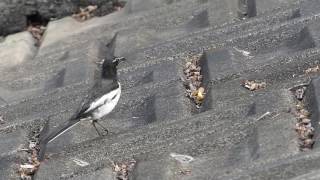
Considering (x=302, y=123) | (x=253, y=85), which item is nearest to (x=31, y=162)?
(x=253, y=85)

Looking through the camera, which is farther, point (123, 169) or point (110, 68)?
point (110, 68)

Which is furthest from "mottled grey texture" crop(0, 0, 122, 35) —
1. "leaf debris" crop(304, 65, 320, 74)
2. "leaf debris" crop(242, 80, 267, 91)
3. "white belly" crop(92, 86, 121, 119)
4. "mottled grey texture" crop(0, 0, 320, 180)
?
"leaf debris" crop(304, 65, 320, 74)

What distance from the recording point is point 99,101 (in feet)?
22.2

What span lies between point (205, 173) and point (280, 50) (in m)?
1.85

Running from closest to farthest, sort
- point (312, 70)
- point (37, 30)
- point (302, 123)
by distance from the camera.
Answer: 1. point (302, 123)
2. point (312, 70)
3. point (37, 30)

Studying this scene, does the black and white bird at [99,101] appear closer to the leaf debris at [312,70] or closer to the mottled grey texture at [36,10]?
the leaf debris at [312,70]

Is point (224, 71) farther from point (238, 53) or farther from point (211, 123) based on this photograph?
point (211, 123)

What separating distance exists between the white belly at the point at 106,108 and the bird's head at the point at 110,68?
28cm

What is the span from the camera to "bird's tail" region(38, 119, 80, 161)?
606 cm

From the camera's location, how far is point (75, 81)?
712 cm

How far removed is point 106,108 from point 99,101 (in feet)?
0.98

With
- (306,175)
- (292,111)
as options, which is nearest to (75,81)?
(292,111)

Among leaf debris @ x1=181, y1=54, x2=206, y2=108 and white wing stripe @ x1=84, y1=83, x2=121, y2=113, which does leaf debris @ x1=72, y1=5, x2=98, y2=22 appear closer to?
white wing stripe @ x1=84, y1=83, x2=121, y2=113

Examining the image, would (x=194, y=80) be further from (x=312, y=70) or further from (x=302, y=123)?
(x=302, y=123)
